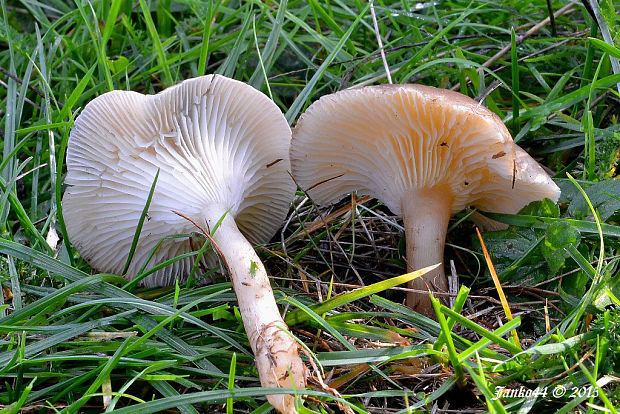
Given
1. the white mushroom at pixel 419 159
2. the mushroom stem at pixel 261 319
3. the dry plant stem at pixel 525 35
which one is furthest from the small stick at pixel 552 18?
the mushroom stem at pixel 261 319

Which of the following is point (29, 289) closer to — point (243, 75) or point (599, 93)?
point (243, 75)

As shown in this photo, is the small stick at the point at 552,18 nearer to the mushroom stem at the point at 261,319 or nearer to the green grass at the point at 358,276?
the green grass at the point at 358,276

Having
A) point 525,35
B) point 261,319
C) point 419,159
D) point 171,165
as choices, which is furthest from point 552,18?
point 261,319

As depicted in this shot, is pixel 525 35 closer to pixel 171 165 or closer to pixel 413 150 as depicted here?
pixel 413 150

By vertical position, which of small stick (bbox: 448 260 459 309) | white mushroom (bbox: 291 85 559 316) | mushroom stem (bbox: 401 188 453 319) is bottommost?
small stick (bbox: 448 260 459 309)

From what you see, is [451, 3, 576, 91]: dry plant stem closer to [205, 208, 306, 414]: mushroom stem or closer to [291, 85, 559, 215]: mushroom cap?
[291, 85, 559, 215]: mushroom cap

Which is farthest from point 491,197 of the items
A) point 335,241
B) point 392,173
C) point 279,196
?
point 279,196

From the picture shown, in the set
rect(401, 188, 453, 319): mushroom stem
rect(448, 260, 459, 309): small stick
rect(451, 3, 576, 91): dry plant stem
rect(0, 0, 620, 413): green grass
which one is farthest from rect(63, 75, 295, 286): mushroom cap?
rect(451, 3, 576, 91): dry plant stem
